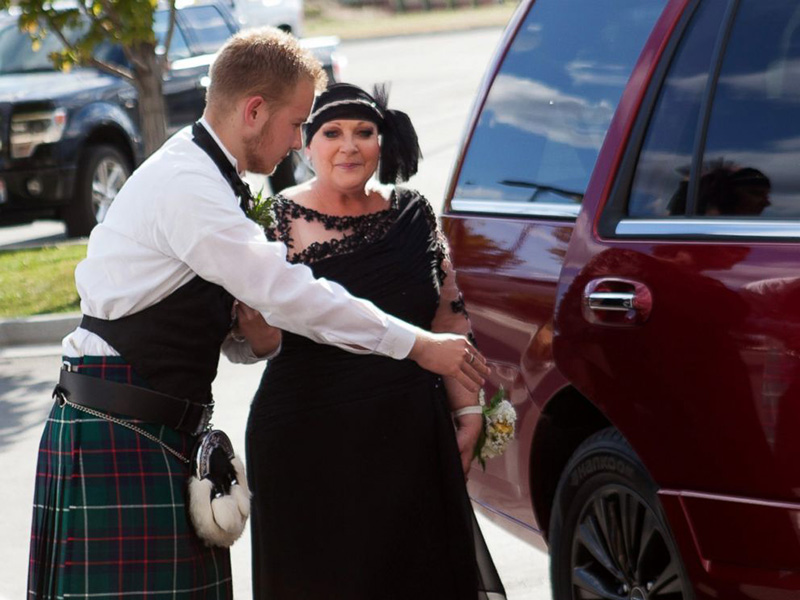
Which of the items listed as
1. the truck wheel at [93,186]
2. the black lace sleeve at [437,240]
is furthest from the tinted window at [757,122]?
the truck wheel at [93,186]

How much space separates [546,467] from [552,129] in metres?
0.98

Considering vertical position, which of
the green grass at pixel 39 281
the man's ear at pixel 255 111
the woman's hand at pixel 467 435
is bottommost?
the green grass at pixel 39 281

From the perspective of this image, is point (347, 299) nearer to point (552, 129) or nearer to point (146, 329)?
point (146, 329)

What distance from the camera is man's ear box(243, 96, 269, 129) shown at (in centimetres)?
336

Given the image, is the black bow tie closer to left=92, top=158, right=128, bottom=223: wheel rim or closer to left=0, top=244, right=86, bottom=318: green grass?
left=0, top=244, right=86, bottom=318: green grass

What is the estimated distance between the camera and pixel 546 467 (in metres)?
4.46

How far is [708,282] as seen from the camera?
11.6ft

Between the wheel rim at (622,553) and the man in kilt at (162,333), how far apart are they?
843 millimetres

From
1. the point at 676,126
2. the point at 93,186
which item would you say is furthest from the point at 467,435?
the point at 93,186

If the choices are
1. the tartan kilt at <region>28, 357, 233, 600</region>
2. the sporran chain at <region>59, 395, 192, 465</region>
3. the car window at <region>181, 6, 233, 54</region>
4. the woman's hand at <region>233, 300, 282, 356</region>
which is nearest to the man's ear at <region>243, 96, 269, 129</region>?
the woman's hand at <region>233, 300, 282, 356</region>

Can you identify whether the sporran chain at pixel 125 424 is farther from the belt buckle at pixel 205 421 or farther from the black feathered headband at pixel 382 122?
the black feathered headband at pixel 382 122

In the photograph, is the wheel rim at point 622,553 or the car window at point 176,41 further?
the car window at point 176,41

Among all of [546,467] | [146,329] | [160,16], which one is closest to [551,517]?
[546,467]

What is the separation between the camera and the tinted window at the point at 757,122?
11.9ft
